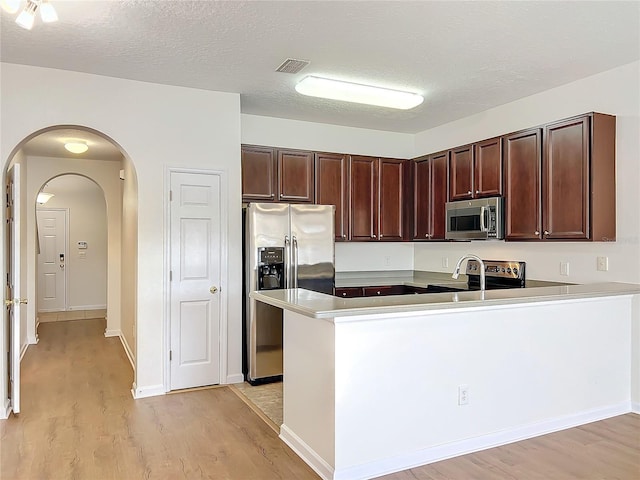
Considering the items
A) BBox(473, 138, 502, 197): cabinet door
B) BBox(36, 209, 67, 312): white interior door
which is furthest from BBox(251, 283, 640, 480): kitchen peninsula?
BBox(36, 209, 67, 312): white interior door

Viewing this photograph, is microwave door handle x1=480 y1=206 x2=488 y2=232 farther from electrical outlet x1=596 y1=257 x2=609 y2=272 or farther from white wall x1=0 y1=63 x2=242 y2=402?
white wall x1=0 y1=63 x2=242 y2=402

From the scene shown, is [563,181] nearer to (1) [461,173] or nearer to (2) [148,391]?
(1) [461,173]

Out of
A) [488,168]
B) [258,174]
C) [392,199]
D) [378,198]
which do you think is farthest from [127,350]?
[488,168]

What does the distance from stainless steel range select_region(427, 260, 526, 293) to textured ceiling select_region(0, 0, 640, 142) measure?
1613 mm

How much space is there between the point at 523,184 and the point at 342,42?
80.5 inches

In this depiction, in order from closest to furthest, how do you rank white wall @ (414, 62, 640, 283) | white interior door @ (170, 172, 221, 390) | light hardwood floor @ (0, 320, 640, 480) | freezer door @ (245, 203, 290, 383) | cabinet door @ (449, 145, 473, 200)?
light hardwood floor @ (0, 320, 640, 480), white wall @ (414, 62, 640, 283), white interior door @ (170, 172, 221, 390), freezer door @ (245, 203, 290, 383), cabinet door @ (449, 145, 473, 200)

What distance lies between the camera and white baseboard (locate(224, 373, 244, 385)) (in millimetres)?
4323

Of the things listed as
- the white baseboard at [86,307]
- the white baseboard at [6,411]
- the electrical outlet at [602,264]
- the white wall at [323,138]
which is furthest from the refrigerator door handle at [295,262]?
the white baseboard at [86,307]

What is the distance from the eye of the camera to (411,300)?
272cm

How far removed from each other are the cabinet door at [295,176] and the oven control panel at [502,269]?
1865mm

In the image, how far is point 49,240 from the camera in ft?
30.0

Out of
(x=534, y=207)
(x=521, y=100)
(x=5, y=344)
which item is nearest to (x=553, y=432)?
(x=534, y=207)

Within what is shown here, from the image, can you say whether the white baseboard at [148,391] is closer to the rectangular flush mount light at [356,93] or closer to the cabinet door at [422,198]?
the rectangular flush mount light at [356,93]

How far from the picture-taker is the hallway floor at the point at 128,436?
8.71ft
